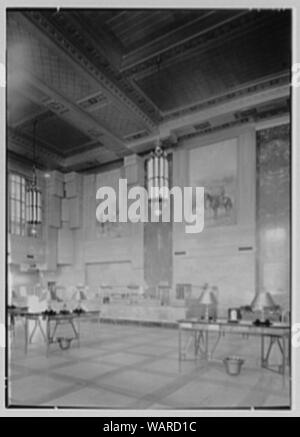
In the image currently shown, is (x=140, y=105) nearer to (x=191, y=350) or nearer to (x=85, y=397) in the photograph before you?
(x=191, y=350)

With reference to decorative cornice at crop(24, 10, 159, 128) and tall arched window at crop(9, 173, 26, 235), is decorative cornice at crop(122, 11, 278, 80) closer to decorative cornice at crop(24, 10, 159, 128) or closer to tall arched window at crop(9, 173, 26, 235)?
decorative cornice at crop(24, 10, 159, 128)

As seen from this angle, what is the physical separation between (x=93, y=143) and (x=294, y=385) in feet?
32.1

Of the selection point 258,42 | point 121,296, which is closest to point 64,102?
point 258,42

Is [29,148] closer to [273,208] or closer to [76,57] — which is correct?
[76,57]

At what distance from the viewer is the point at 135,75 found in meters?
8.55

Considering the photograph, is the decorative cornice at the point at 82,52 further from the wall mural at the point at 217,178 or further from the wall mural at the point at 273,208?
the wall mural at the point at 273,208

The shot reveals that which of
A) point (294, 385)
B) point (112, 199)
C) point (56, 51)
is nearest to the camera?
point (294, 385)

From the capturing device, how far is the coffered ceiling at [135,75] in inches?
262

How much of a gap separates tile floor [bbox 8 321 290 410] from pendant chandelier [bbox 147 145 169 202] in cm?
254

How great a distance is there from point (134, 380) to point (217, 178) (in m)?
8.09

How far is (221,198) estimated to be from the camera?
1187cm

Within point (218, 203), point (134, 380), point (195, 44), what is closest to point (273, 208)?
point (218, 203)

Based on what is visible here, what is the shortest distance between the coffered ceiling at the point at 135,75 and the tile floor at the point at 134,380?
12.7ft

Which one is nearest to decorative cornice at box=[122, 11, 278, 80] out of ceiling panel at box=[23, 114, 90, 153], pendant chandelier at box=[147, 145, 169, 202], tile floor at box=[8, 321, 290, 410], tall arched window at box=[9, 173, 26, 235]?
pendant chandelier at box=[147, 145, 169, 202]
